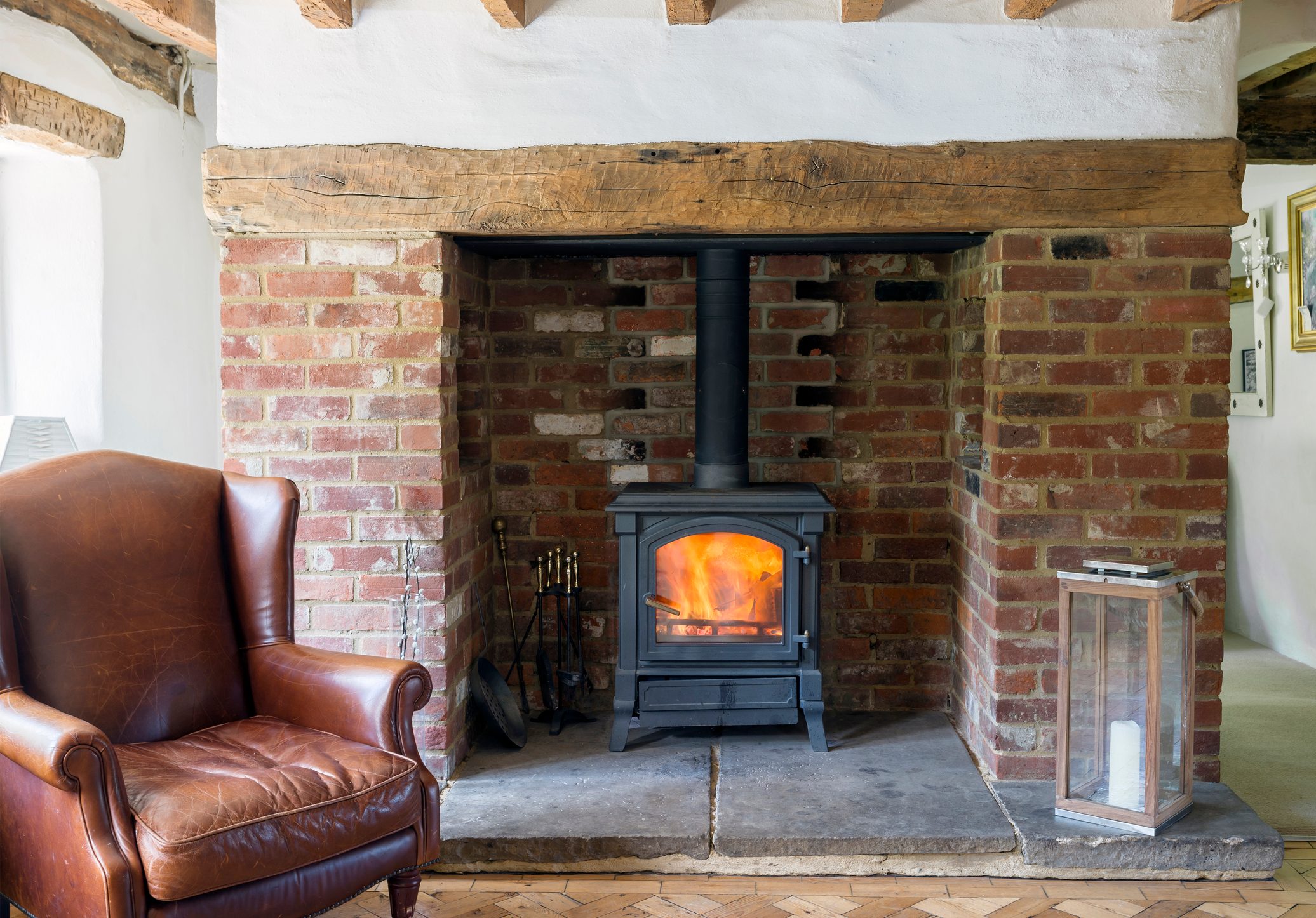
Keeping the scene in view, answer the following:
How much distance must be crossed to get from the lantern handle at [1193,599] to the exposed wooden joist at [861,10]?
1.59m

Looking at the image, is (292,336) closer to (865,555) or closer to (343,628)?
(343,628)

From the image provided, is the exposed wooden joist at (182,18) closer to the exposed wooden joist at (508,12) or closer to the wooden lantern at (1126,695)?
the exposed wooden joist at (508,12)

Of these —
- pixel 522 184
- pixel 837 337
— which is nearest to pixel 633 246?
pixel 522 184

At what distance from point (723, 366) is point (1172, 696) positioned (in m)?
1.46

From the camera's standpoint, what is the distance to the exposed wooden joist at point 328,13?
2.61 m

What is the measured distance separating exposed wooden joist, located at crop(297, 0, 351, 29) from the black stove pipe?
1131 millimetres

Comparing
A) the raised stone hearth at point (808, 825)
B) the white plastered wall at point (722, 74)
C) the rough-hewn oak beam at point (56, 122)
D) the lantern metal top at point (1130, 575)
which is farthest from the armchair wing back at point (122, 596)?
the lantern metal top at point (1130, 575)

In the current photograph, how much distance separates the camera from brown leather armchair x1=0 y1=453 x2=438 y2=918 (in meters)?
1.82

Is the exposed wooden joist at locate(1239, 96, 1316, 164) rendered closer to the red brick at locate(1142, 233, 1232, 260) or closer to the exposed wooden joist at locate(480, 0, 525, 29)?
the red brick at locate(1142, 233, 1232, 260)

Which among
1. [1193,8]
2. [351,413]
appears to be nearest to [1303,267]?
[1193,8]

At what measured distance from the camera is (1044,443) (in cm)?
281

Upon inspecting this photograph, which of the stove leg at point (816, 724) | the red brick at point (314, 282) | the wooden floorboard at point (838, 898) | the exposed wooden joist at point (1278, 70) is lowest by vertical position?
the wooden floorboard at point (838, 898)

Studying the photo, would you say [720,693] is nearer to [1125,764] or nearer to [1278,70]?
[1125,764]

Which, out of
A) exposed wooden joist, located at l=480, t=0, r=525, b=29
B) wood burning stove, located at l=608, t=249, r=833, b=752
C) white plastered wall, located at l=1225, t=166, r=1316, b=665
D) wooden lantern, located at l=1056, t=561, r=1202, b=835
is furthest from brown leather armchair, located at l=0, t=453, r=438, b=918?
white plastered wall, located at l=1225, t=166, r=1316, b=665
